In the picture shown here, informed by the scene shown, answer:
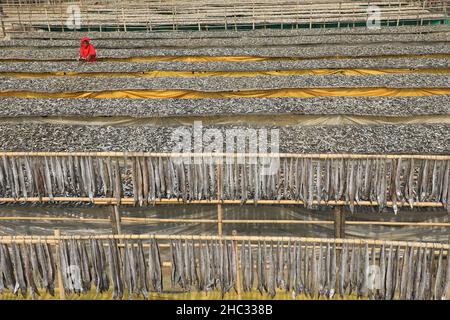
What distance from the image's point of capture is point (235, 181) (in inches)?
355

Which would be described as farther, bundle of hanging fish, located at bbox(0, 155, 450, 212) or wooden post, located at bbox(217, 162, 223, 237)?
wooden post, located at bbox(217, 162, 223, 237)

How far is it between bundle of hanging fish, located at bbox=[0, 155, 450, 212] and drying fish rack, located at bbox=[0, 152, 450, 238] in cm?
2

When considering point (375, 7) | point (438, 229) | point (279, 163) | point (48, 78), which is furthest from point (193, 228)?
point (375, 7)

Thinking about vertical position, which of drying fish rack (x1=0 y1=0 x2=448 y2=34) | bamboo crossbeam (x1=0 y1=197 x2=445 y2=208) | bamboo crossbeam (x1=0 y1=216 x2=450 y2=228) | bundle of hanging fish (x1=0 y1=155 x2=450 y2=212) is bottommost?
bamboo crossbeam (x1=0 y1=216 x2=450 y2=228)

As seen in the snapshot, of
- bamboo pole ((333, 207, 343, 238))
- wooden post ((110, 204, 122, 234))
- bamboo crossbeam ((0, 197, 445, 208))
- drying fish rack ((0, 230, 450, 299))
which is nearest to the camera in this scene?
drying fish rack ((0, 230, 450, 299))

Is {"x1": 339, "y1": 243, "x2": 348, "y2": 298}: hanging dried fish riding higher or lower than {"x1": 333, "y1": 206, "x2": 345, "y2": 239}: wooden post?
lower

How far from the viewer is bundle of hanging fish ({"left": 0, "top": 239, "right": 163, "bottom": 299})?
27.0ft

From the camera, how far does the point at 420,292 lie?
8078 millimetres

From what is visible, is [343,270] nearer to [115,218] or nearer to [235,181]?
[235,181]

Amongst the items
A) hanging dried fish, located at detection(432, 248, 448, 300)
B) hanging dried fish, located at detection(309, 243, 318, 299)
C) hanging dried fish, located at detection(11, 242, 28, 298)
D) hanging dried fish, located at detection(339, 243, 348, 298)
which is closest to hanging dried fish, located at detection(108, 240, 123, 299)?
hanging dried fish, located at detection(11, 242, 28, 298)

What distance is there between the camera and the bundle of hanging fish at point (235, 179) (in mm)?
8742

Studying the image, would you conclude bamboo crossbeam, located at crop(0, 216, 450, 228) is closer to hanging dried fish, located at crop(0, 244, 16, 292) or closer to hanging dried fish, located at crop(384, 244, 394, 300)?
hanging dried fish, located at crop(384, 244, 394, 300)

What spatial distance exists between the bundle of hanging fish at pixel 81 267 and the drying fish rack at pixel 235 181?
1092 mm

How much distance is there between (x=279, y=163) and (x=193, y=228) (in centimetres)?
269
